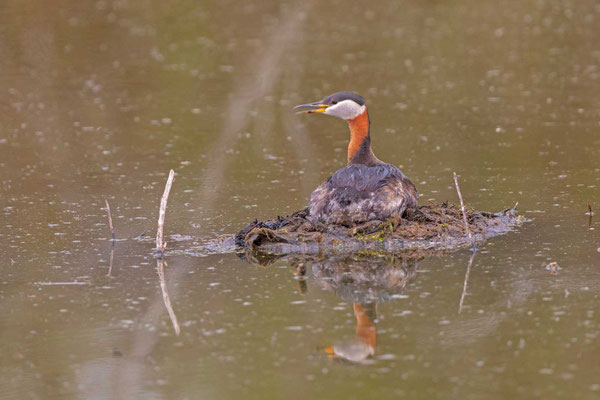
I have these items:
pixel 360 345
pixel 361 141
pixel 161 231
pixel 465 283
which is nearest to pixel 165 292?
pixel 161 231

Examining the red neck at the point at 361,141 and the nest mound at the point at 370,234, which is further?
the red neck at the point at 361,141

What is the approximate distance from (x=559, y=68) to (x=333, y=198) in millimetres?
9228

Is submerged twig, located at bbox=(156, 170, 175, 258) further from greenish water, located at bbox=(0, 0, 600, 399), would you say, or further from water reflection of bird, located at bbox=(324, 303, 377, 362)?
water reflection of bird, located at bbox=(324, 303, 377, 362)

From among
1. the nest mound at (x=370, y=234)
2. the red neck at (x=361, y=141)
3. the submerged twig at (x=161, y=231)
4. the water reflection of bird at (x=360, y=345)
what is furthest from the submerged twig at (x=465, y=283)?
the submerged twig at (x=161, y=231)

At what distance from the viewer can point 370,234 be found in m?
9.23

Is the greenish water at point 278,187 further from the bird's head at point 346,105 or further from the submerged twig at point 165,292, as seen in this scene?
the bird's head at point 346,105

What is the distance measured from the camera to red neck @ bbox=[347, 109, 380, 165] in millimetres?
10102

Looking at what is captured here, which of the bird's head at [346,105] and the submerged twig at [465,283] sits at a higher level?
the bird's head at [346,105]

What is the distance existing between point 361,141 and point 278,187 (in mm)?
1648

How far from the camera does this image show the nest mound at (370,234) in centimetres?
913

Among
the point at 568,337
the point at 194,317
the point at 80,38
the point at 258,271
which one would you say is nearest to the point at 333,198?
the point at 258,271

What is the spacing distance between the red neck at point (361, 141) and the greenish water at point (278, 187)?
104cm

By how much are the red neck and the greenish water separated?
3.40 feet

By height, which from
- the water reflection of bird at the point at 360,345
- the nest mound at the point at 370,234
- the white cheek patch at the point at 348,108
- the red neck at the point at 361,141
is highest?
the white cheek patch at the point at 348,108
